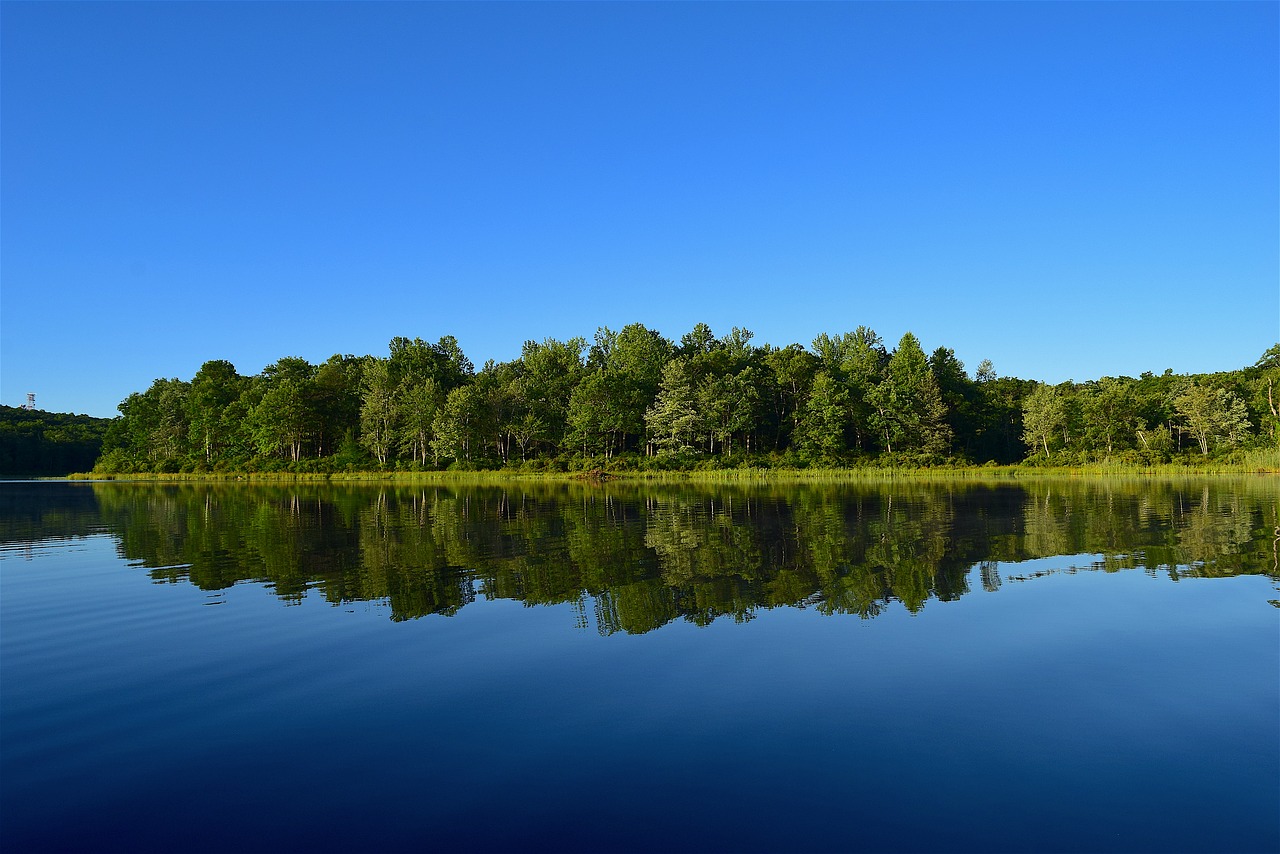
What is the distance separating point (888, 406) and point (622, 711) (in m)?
97.5

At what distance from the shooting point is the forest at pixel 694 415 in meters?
93.3

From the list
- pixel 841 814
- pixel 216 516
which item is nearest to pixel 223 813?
pixel 841 814

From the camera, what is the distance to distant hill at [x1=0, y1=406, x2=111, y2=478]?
140 m

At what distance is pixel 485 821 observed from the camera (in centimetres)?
616

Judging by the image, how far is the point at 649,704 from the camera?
29.1 ft

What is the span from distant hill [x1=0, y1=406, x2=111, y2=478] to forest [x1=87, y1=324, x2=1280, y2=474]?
35.1 meters

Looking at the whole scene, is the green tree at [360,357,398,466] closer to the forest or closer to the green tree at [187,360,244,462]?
the forest

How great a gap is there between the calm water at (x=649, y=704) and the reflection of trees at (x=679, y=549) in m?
0.21

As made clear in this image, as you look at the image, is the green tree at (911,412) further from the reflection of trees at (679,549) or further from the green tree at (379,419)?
the green tree at (379,419)

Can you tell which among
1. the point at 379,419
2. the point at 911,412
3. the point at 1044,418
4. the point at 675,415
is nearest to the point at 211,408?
the point at 379,419

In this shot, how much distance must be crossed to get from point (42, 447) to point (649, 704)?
17697cm

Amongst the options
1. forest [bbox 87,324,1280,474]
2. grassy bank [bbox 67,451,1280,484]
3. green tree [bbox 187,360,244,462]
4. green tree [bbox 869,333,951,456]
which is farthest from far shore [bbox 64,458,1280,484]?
green tree [bbox 187,360,244,462]

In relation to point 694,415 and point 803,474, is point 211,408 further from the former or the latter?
point 803,474

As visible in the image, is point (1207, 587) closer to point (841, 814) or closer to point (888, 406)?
point (841, 814)
